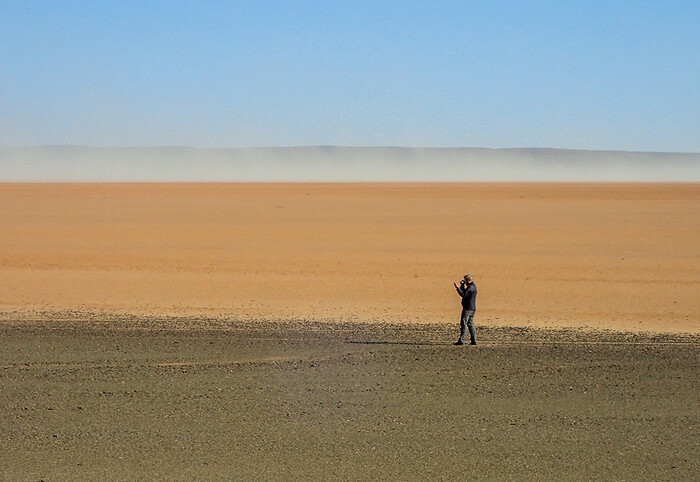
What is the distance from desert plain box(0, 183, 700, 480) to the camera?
26.8 feet

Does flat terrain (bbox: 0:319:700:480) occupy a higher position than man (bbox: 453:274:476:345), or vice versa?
man (bbox: 453:274:476:345)

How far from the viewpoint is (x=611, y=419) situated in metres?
9.30

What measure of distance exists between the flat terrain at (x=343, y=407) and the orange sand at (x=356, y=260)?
12.5ft

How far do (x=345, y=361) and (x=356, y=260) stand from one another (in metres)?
15.2

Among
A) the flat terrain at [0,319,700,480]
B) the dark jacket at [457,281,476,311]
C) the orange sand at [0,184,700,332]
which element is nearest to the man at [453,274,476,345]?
the dark jacket at [457,281,476,311]

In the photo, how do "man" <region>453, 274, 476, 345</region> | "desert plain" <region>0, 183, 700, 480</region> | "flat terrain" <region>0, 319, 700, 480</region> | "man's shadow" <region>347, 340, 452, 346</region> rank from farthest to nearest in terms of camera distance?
"man's shadow" <region>347, 340, 452, 346</region>
"man" <region>453, 274, 476, 345</region>
"desert plain" <region>0, 183, 700, 480</region>
"flat terrain" <region>0, 319, 700, 480</region>

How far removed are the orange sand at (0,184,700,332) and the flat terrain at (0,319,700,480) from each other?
382cm

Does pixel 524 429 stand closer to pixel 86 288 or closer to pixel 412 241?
pixel 86 288

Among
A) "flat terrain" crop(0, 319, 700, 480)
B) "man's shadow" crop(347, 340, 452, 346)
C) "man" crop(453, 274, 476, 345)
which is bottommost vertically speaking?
"flat terrain" crop(0, 319, 700, 480)

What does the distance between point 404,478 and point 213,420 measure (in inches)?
98.1

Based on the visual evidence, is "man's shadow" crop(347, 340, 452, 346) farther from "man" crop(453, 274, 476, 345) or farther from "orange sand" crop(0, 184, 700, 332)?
"orange sand" crop(0, 184, 700, 332)

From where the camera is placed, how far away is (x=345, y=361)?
12.0 meters

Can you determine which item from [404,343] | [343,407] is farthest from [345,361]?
[343,407]

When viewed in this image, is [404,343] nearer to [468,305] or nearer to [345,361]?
[468,305]
